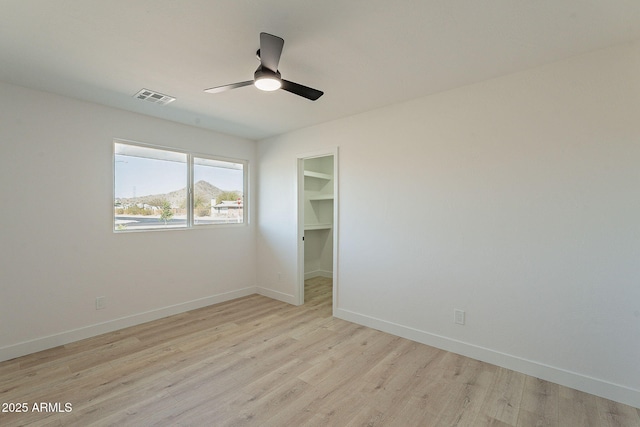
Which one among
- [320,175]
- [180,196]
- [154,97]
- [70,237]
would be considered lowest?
[70,237]

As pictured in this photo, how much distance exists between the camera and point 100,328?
3.22m

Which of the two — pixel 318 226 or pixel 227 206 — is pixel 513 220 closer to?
pixel 318 226

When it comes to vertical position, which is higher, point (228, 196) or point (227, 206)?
point (228, 196)

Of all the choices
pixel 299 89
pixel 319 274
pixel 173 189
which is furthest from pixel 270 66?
pixel 319 274

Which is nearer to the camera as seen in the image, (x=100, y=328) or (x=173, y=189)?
(x=100, y=328)

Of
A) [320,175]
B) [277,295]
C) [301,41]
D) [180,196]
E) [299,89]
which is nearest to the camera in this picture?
[301,41]

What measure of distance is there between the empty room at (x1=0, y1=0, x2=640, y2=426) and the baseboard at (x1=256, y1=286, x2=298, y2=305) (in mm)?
265

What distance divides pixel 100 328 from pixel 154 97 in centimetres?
262

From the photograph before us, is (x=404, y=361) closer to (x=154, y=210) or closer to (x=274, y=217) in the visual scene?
(x=274, y=217)

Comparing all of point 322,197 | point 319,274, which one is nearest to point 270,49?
point 322,197

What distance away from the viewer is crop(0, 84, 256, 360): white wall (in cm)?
272

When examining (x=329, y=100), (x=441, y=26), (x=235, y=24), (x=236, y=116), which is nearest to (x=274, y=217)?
(x=236, y=116)

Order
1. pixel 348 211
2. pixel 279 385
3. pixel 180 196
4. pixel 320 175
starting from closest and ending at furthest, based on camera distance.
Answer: pixel 279 385 → pixel 348 211 → pixel 180 196 → pixel 320 175

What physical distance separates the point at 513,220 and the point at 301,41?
2.29 metres
